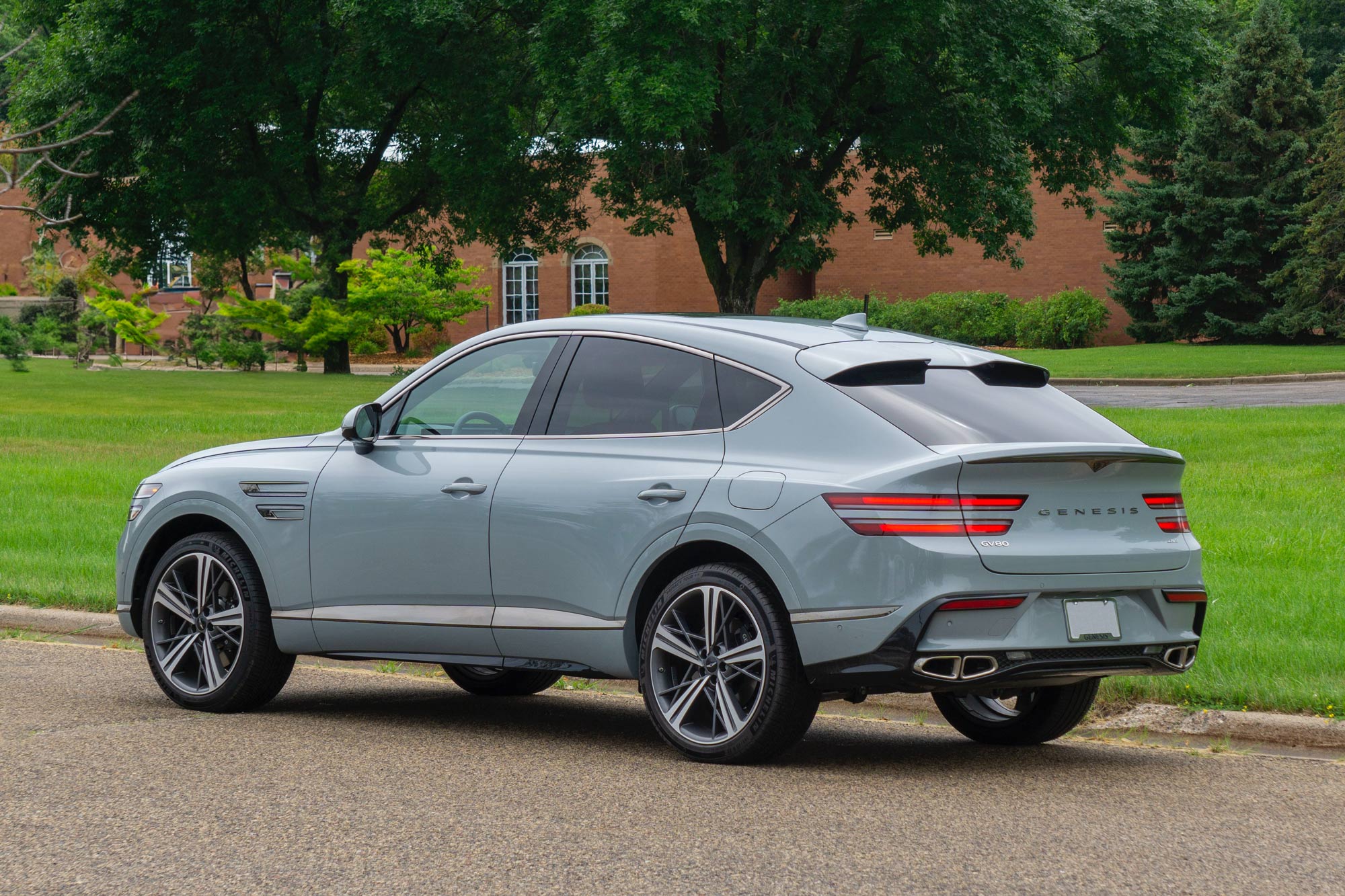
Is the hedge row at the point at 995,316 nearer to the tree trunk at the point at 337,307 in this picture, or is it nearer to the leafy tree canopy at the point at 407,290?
the leafy tree canopy at the point at 407,290

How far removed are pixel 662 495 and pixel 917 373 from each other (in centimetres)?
107

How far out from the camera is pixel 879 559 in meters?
5.29

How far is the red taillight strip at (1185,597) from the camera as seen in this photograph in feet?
18.8

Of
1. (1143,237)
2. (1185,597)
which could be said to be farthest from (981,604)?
(1143,237)

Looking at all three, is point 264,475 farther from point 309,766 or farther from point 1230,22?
point 1230,22

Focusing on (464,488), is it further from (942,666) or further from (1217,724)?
(1217,724)

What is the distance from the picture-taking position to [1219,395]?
30.0 metres

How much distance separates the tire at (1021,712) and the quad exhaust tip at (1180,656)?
43 centimetres

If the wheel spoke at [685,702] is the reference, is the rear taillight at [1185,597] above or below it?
above

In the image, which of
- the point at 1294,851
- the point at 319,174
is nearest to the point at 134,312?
the point at 319,174

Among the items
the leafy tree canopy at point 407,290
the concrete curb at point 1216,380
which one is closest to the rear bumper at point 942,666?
the concrete curb at point 1216,380

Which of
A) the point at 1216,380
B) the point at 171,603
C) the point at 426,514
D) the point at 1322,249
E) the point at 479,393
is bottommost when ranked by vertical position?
the point at 1216,380

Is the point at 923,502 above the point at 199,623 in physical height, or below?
above

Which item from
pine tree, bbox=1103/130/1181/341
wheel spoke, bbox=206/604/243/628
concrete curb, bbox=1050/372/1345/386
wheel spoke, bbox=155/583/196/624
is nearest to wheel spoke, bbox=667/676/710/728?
wheel spoke, bbox=206/604/243/628
